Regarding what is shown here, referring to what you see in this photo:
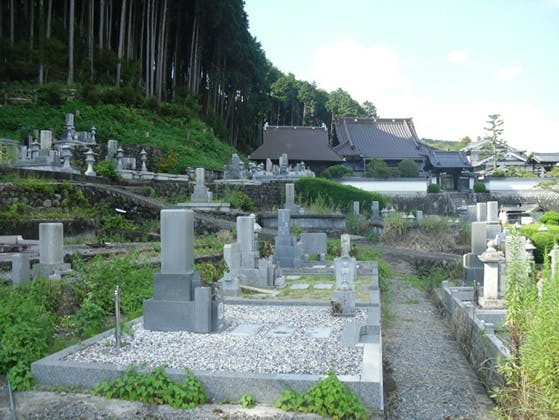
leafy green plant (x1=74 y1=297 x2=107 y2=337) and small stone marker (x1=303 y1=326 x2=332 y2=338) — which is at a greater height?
leafy green plant (x1=74 y1=297 x2=107 y2=337)

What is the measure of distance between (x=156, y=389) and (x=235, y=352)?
124 centimetres

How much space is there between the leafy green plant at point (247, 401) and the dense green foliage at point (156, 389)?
33 cm

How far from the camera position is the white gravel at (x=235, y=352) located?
4957 mm

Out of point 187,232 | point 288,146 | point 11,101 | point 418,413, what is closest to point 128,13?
point 11,101

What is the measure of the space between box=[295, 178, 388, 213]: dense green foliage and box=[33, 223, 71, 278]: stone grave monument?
1757 cm

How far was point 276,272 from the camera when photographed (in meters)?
10.6

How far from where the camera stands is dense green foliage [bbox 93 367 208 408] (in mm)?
4340

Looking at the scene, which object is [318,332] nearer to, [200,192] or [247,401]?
[247,401]

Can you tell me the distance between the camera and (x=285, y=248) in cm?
1292

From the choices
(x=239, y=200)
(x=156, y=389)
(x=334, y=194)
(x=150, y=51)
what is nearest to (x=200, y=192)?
(x=239, y=200)

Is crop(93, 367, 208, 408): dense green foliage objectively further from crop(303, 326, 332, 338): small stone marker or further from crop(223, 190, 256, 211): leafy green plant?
crop(223, 190, 256, 211): leafy green plant

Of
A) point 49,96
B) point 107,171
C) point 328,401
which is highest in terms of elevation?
point 49,96

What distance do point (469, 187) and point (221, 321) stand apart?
38730 mm

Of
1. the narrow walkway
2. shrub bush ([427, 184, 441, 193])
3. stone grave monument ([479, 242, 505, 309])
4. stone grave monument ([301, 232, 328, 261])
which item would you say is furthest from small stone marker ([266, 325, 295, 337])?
shrub bush ([427, 184, 441, 193])
